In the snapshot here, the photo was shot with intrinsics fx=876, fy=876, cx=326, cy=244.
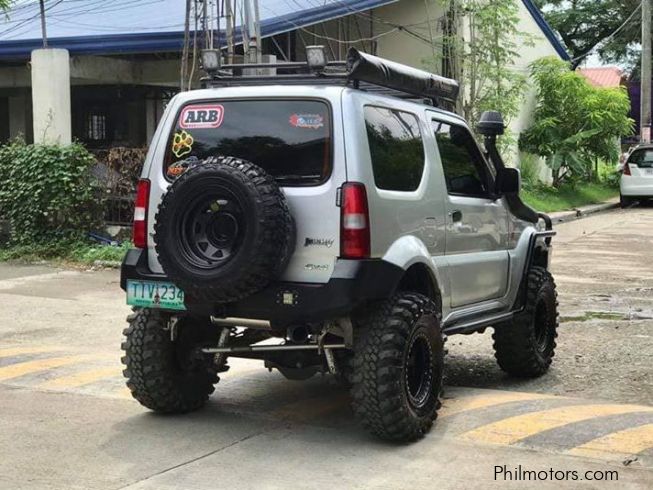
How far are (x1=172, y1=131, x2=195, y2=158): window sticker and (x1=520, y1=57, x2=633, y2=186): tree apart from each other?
807 inches

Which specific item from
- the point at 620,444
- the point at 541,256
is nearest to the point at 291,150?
the point at 620,444

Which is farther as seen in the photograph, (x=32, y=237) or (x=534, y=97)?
(x=534, y=97)

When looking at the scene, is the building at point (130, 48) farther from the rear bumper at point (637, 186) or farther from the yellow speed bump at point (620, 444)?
the yellow speed bump at point (620, 444)

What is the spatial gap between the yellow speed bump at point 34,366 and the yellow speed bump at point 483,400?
321 centimetres

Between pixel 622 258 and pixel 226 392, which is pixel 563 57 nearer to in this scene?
pixel 622 258

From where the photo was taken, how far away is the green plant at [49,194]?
13.5m

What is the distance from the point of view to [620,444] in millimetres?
4871

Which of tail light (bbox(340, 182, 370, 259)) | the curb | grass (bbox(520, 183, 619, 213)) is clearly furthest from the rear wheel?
grass (bbox(520, 183, 619, 213))

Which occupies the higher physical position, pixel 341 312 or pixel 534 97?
pixel 534 97

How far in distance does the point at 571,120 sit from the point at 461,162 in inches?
798

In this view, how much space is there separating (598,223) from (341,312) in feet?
54.9

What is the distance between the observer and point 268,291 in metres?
4.79

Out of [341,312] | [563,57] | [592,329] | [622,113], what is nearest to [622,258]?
[592,329]

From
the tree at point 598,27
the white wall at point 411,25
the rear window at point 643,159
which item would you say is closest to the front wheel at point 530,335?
the white wall at point 411,25
